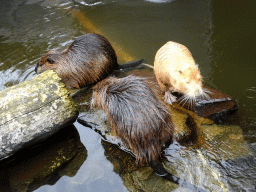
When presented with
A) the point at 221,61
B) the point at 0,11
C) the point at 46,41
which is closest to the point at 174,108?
the point at 221,61

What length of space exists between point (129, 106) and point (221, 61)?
213cm

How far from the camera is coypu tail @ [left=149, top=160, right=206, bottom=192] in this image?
74.7 inches

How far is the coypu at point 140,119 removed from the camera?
1928 mm

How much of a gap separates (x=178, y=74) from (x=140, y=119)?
2.90ft

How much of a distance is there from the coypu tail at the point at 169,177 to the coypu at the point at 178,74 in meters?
0.78

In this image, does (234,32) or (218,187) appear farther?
(234,32)

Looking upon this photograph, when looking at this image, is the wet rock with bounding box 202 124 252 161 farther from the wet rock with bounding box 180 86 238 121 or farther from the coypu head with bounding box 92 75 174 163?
the coypu head with bounding box 92 75 174 163

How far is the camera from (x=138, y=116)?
1.92m

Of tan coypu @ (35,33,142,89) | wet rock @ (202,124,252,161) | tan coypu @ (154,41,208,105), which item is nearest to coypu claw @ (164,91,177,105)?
tan coypu @ (154,41,208,105)

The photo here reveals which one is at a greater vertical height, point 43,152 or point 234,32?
point 234,32

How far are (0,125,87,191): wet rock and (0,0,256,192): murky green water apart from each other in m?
0.08

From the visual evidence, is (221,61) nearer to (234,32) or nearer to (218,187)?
(234,32)

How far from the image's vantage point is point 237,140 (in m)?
2.26

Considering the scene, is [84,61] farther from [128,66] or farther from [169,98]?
[169,98]
